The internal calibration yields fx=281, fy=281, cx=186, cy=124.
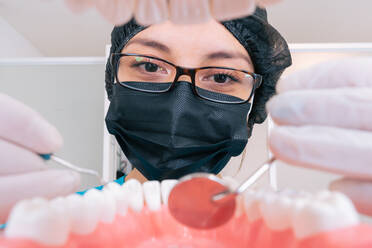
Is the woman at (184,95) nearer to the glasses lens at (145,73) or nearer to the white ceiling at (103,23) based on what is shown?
the glasses lens at (145,73)

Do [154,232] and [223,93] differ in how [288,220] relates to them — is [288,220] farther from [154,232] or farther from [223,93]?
[223,93]

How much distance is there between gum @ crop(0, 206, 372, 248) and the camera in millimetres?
256

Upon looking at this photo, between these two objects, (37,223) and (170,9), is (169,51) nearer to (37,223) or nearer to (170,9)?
(170,9)

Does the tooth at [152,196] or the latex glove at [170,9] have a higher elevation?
the latex glove at [170,9]

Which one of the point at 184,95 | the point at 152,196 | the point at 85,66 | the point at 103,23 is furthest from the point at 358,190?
the point at 103,23

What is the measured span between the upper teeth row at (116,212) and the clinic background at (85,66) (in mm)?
1140

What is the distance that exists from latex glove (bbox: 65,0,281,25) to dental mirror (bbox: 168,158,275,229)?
22 cm

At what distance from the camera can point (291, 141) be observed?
0.32 metres

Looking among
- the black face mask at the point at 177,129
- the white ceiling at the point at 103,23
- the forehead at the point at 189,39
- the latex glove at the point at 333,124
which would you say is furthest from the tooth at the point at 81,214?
the white ceiling at the point at 103,23

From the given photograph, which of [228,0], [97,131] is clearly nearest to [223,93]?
[228,0]

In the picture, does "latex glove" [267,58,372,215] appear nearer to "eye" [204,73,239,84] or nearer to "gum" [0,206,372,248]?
"gum" [0,206,372,248]

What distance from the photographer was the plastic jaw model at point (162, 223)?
0.81 ft

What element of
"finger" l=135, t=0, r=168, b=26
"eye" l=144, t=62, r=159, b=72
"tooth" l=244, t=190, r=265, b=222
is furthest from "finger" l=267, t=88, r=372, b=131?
"eye" l=144, t=62, r=159, b=72

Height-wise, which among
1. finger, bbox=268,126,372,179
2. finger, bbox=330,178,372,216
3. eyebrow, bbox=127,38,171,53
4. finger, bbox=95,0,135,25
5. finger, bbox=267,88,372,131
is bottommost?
finger, bbox=330,178,372,216
